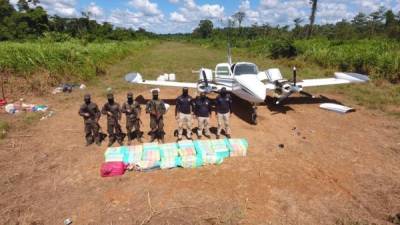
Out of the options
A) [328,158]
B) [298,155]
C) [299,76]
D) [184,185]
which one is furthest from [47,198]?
[299,76]

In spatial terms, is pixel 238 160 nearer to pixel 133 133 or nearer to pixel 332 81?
pixel 133 133

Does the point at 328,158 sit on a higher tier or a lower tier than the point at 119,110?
lower

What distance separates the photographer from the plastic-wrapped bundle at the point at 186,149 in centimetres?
837

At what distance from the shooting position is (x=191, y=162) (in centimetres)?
814

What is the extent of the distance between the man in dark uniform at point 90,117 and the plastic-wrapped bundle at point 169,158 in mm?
2595

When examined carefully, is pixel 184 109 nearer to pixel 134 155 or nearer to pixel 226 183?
pixel 134 155

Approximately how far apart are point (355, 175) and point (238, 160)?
3242 millimetres

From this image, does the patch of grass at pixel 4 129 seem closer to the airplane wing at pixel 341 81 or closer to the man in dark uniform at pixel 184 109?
the man in dark uniform at pixel 184 109

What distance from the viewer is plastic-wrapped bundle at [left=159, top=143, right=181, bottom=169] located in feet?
26.5

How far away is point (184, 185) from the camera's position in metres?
7.29

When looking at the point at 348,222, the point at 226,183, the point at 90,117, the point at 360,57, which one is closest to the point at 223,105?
the point at 226,183

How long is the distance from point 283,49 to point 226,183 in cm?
3025

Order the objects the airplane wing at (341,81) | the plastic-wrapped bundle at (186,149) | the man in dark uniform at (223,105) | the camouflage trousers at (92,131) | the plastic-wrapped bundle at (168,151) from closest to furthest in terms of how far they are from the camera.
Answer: the plastic-wrapped bundle at (168,151) → the plastic-wrapped bundle at (186,149) → the camouflage trousers at (92,131) → the man in dark uniform at (223,105) → the airplane wing at (341,81)

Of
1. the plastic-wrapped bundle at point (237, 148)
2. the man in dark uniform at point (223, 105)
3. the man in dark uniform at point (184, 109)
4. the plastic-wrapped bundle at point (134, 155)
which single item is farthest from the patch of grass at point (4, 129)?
the plastic-wrapped bundle at point (237, 148)
